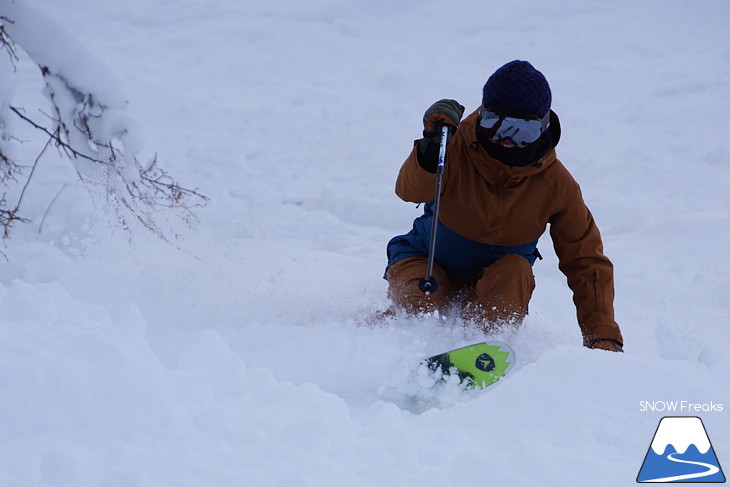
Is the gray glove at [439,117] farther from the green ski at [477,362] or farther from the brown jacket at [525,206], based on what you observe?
the green ski at [477,362]

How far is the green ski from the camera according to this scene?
9.41 ft

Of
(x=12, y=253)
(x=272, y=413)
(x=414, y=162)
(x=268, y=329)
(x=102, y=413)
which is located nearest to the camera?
(x=102, y=413)

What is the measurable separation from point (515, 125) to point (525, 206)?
0.46 m

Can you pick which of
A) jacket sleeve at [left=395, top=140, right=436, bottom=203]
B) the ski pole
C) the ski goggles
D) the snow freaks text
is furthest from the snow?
the ski goggles

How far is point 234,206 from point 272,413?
179 inches

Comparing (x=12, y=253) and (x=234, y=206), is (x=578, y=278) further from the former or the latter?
Result: (x=234, y=206)

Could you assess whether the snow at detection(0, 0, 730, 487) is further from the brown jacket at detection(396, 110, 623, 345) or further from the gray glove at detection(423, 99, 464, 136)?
the gray glove at detection(423, 99, 464, 136)

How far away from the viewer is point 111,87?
325 centimetres

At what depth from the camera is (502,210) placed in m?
3.24

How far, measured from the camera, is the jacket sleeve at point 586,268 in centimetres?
318

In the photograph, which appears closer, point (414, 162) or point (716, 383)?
point (716, 383)

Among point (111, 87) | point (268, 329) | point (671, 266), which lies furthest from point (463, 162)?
point (671, 266)

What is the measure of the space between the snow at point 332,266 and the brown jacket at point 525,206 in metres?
0.35

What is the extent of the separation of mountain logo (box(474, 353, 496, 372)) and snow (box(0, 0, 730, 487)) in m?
A: 0.24
